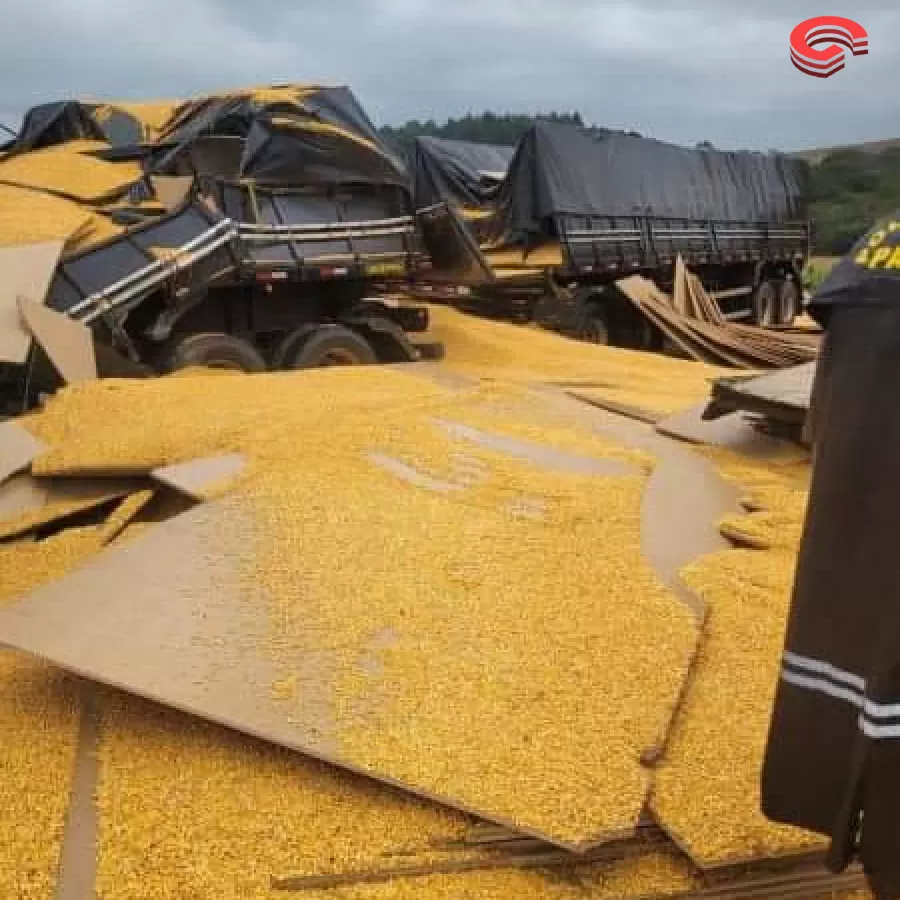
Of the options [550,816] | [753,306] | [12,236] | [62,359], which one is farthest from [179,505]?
[753,306]

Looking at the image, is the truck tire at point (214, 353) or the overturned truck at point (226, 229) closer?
the overturned truck at point (226, 229)

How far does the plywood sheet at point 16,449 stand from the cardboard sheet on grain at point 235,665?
1915 millimetres

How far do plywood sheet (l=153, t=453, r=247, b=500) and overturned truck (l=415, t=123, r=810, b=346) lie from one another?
6955mm

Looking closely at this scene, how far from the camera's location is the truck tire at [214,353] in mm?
8729

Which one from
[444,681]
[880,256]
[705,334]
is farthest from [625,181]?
[880,256]

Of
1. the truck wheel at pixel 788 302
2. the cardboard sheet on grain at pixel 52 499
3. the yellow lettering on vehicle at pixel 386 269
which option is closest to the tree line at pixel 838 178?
the truck wheel at pixel 788 302

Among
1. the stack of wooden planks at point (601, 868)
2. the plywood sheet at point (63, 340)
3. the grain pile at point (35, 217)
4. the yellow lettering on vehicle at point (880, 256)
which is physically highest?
the yellow lettering on vehicle at point (880, 256)

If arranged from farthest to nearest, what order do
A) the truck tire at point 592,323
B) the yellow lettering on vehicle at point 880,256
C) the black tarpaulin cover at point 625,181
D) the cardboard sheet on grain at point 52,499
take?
the truck tire at point 592,323
the black tarpaulin cover at point 625,181
the cardboard sheet on grain at point 52,499
the yellow lettering on vehicle at point 880,256

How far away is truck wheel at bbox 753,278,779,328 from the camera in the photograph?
1947 cm

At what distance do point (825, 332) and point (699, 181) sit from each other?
16227 millimetres

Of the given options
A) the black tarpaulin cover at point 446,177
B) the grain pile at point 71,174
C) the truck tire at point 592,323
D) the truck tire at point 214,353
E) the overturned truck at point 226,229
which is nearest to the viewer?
the overturned truck at point 226,229

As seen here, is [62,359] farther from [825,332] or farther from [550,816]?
[825,332]

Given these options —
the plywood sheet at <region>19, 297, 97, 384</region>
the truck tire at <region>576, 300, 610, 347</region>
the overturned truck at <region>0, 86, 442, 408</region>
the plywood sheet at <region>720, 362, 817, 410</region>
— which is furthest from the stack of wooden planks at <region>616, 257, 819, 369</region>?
the plywood sheet at <region>19, 297, 97, 384</region>

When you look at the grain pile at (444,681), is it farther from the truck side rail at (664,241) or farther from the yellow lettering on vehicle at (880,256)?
the truck side rail at (664,241)
